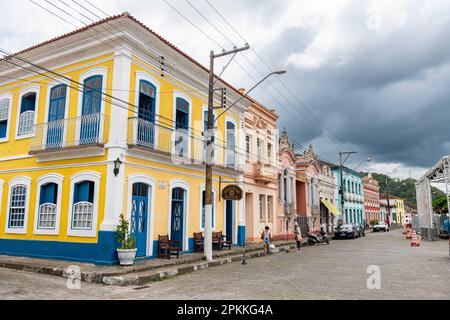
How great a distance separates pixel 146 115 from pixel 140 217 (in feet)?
12.3

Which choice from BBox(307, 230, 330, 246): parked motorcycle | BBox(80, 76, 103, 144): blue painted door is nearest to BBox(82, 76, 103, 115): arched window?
BBox(80, 76, 103, 144): blue painted door

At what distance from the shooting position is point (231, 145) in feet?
65.3

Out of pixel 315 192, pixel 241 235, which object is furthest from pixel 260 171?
pixel 315 192

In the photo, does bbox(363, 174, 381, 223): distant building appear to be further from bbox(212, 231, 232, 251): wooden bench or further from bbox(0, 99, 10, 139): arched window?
bbox(0, 99, 10, 139): arched window

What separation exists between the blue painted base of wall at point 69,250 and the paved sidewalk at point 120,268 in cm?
28

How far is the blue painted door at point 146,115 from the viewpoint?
1312 cm

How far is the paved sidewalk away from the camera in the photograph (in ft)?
33.6

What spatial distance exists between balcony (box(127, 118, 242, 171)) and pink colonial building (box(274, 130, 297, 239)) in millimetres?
8344

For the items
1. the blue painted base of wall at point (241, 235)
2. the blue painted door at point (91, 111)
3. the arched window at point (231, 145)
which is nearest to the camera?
the blue painted door at point (91, 111)

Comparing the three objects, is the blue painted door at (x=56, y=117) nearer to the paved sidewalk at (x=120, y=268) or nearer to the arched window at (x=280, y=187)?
the paved sidewalk at (x=120, y=268)

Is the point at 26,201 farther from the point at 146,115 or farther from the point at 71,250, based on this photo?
the point at 146,115

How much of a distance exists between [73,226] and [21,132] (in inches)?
213

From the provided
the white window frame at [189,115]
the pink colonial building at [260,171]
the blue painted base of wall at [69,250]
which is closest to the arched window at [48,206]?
the blue painted base of wall at [69,250]
